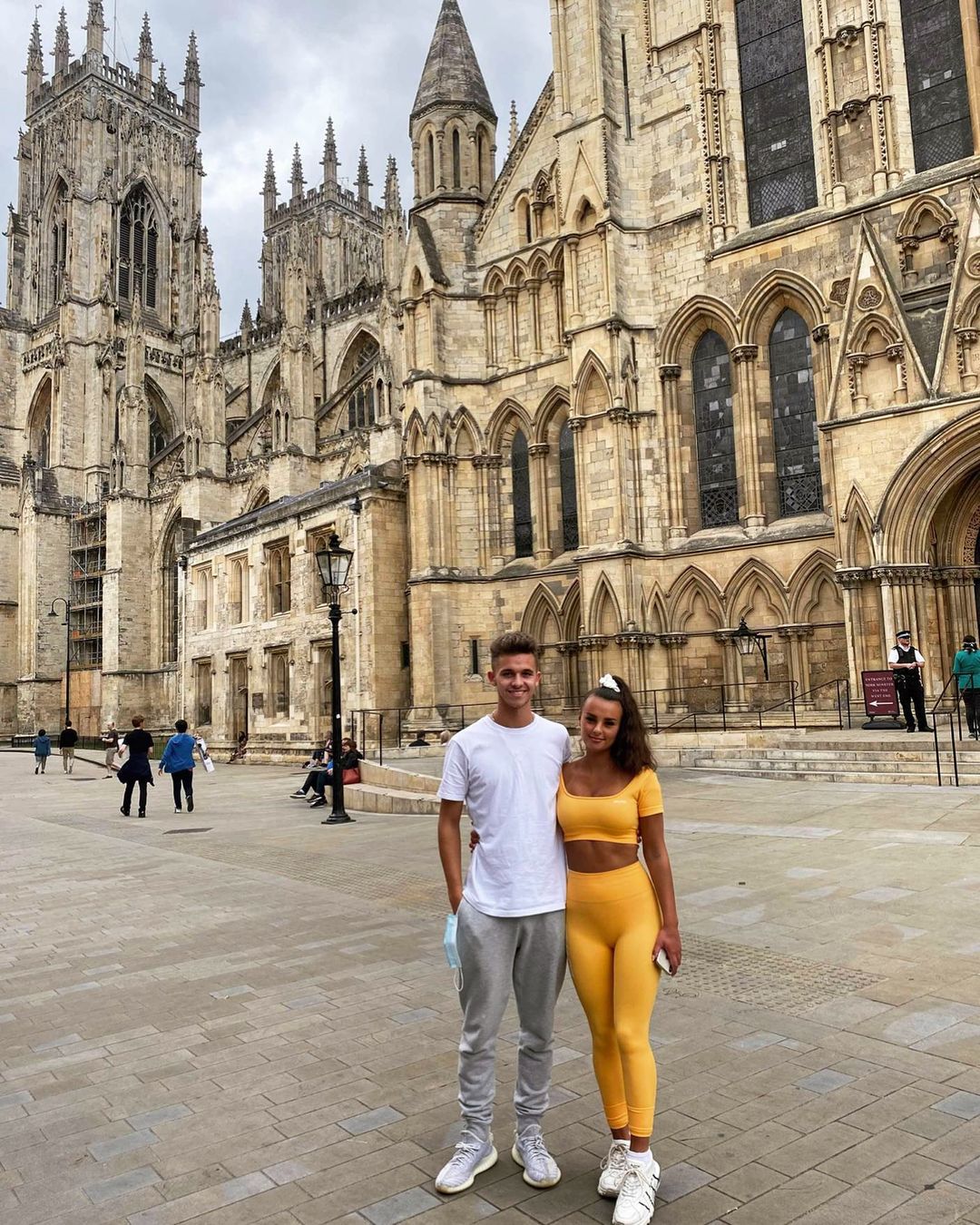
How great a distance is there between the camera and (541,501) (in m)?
23.5

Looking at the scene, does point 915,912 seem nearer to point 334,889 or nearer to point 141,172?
point 334,889

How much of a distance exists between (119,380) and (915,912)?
60411 millimetres

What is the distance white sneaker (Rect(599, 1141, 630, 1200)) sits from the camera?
2.95 m

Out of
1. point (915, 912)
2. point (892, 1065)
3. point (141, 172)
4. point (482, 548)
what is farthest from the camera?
point (141, 172)

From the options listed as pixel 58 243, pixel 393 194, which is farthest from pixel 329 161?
pixel 393 194

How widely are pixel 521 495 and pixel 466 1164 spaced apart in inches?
858

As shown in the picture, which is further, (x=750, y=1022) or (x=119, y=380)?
(x=119, y=380)

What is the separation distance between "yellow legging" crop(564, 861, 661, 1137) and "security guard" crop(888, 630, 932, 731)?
42.3ft

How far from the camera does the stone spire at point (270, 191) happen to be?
244 feet

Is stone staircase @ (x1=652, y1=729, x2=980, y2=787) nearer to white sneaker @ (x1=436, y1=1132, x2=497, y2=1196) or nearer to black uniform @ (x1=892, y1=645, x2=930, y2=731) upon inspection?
black uniform @ (x1=892, y1=645, x2=930, y2=731)

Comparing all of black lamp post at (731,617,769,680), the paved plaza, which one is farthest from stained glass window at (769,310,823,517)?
the paved plaza

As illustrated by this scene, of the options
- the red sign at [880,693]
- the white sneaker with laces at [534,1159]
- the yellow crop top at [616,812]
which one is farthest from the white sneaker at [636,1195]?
the red sign at [880,693]

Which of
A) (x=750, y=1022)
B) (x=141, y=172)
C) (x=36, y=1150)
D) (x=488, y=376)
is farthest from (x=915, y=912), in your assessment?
(x=141, y=172)

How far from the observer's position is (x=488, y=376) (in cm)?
2453
